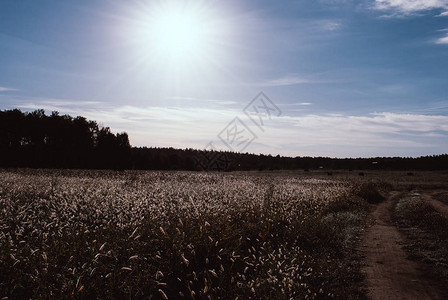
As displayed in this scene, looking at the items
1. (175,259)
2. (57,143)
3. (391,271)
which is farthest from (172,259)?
(57,143)

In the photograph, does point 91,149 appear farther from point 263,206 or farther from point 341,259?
point 341,259

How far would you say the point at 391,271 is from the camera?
6.44 metres

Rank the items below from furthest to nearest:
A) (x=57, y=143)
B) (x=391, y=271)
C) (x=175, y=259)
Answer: (x=57, y=143) → (x=391, y=271) → (x=175, y=259)

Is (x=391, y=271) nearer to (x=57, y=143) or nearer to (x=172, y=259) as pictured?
(x=172, y=259)

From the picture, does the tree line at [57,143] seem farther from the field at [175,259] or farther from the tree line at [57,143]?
the field at [175,259]

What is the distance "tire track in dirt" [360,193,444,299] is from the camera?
5.40 metres

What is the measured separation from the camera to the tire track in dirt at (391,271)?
540 cm

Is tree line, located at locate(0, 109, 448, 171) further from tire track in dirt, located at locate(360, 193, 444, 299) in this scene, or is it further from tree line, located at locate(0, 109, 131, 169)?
tire track in dirt, located at locate(360, 193, 444, 299)

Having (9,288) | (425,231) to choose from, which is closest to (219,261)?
(9,288)

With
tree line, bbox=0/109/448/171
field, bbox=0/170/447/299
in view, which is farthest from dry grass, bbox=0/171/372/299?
tree line, bbox=0/109/448/171

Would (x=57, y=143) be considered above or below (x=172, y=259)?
above

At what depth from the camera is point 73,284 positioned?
4.45 meters

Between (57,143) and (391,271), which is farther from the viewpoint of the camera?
(57,143)

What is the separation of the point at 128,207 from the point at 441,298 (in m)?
7.17
